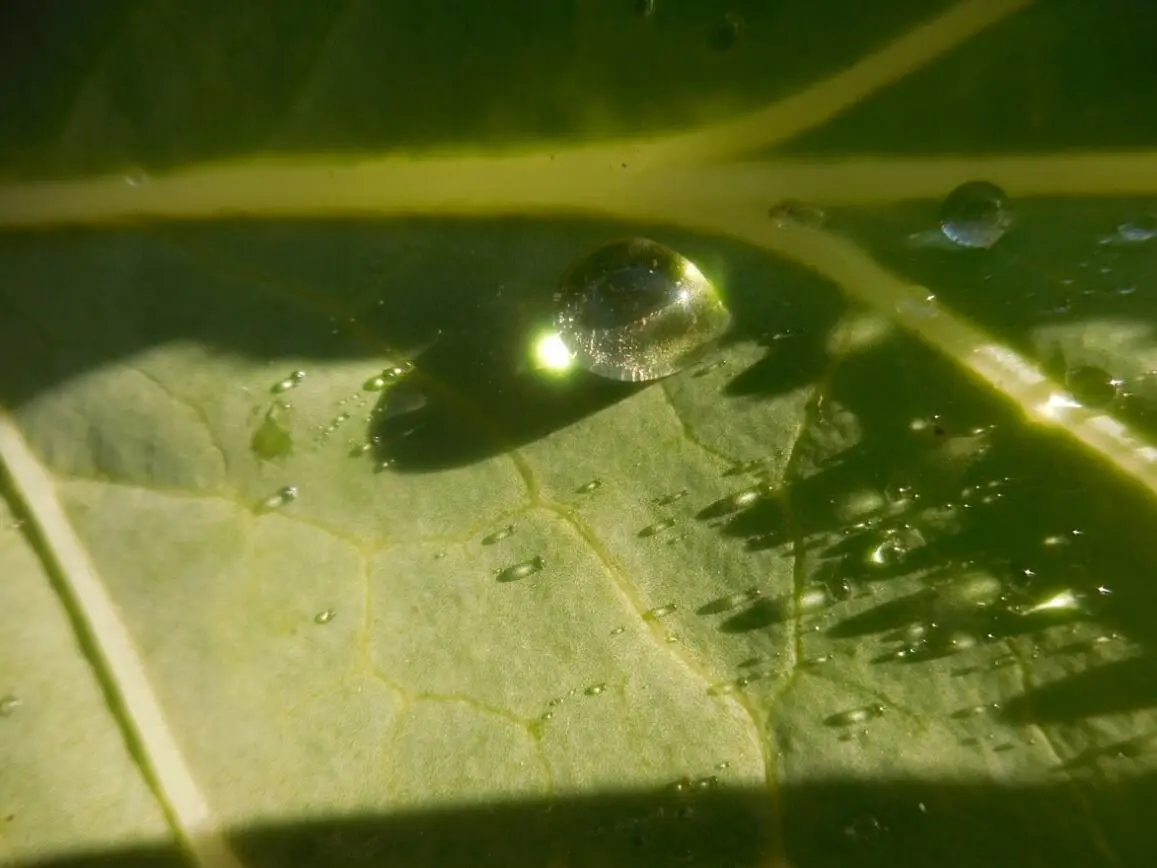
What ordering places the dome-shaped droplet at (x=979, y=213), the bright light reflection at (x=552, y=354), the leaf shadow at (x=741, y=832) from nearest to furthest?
1. the leaf shadow at (x=741, y=832)
2. the dome-shaped droplet at (x=979, y=213)
3. the bright light reflection at (x=552, y=354)

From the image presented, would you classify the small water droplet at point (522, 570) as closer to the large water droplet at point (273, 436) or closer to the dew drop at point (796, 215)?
the large water droplet at point (273, 436)

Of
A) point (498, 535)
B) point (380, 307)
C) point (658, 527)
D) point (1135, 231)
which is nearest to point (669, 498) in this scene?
point (658, 527)

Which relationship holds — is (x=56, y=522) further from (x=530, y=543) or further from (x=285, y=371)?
(x=530, y=543)

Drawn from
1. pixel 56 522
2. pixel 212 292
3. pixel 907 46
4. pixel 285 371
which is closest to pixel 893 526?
pixel 907 46

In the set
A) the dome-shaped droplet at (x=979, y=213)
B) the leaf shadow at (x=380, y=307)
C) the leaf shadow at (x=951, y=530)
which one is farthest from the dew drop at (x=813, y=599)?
the dome-shaped droplet at (x=979, y=213)

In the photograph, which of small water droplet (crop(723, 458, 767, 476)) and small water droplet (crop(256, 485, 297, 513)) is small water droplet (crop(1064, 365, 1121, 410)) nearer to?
small water droplet (crop(723, 458, 767, 476))

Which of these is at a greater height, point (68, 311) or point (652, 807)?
point (68, 311)
